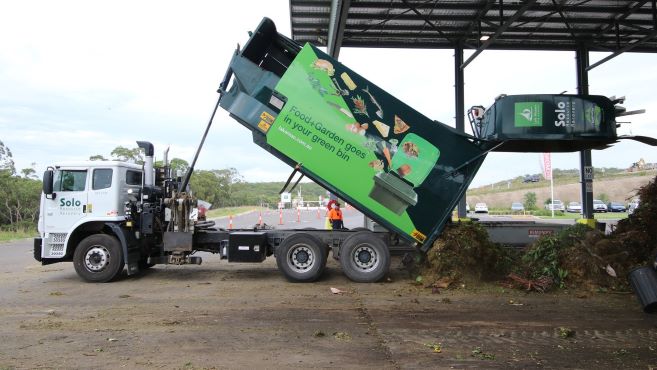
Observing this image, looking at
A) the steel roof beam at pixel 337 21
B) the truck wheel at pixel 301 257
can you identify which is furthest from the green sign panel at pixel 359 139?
the steel roof beam at pixel 337 21

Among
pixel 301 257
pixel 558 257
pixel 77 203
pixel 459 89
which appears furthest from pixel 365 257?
pixel 459 89

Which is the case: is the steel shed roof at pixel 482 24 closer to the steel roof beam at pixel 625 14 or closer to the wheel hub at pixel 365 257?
the steel roof beam at pixel 625 14

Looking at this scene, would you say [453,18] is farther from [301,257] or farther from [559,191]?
[559,191]

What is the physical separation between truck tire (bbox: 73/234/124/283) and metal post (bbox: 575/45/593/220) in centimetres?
1522

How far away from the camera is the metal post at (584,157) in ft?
53.3

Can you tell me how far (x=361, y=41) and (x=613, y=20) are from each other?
331 inches

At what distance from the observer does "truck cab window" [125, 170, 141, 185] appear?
9.62 m

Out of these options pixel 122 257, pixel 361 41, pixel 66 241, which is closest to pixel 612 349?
pixel 122 257

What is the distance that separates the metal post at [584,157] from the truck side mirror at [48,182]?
1624cm

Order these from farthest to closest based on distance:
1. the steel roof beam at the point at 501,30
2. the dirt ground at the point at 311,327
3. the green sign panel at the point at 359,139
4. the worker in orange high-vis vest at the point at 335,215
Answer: the worker in orange high-vis vest at the point at 335,215 → the steel roof beam at the point at 501,30 → the green sign panel at the point at 359,139 → the dirt ground at the point at 311,327

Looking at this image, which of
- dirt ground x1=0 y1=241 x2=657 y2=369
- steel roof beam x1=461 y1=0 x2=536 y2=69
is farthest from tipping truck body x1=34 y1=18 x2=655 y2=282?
steel roof beam x1=461 y1=0 x2=536 y2=69

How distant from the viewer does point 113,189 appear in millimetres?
9281

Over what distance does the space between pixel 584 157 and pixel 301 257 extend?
12292mm

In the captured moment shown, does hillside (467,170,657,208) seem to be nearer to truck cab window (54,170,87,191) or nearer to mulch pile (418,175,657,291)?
mulch pile (418,175,657,291)
